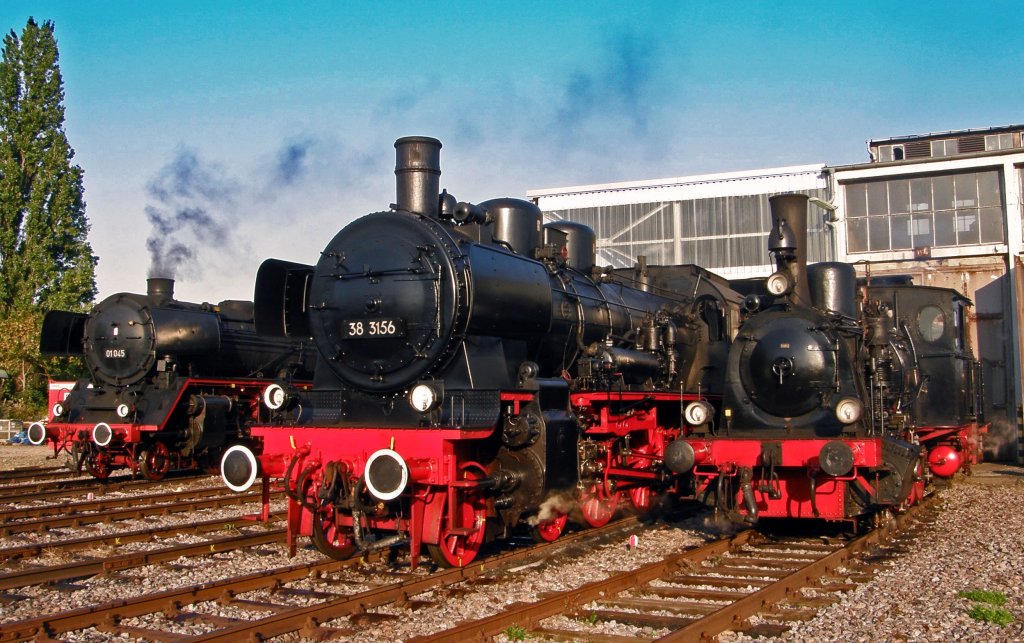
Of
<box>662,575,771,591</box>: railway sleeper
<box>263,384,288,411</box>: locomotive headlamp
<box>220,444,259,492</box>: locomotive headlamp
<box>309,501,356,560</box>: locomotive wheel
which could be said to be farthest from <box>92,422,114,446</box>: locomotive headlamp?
<box>662,575,771,591</box>: railway sleeper

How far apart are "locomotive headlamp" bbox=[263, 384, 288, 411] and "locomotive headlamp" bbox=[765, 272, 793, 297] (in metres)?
5.33

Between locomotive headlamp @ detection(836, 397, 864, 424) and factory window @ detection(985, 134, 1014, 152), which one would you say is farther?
factory window @ detection(985, 134, 1014, 152)

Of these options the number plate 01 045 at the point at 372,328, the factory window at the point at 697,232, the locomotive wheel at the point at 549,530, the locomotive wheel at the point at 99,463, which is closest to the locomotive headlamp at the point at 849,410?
the locomotive wheel at the point at 549,530

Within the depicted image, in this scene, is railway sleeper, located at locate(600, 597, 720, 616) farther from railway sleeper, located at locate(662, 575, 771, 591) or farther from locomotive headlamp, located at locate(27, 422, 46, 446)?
locomotive headlamp, located at locate(27, 422, 46, 446)

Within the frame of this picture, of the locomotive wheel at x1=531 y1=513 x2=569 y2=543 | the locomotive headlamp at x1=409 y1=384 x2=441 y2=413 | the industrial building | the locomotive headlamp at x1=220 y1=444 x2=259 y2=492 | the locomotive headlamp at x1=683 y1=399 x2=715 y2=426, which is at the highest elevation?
the industrial building

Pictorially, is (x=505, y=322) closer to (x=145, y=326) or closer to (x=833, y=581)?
(x=833, y=581)

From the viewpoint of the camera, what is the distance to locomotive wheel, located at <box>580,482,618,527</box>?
31.4 ft

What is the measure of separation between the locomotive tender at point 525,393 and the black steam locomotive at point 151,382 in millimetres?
6367

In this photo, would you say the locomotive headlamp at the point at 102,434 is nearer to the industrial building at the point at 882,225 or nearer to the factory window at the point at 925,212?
the industrial building at the point at 882,225

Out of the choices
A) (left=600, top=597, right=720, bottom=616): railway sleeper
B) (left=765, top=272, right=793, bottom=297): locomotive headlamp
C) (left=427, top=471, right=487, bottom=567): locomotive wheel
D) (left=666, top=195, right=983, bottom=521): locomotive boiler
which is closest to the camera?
(left=600, top=597, right=720, bottom=616): railway sleeper

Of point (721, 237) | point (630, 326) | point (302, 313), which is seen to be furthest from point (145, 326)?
point (721, 237)

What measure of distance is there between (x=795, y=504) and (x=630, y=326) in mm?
3155

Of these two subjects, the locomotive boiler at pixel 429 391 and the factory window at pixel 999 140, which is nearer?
the locomotive boiler at pixel 429 391

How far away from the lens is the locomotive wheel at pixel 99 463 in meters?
15.5
